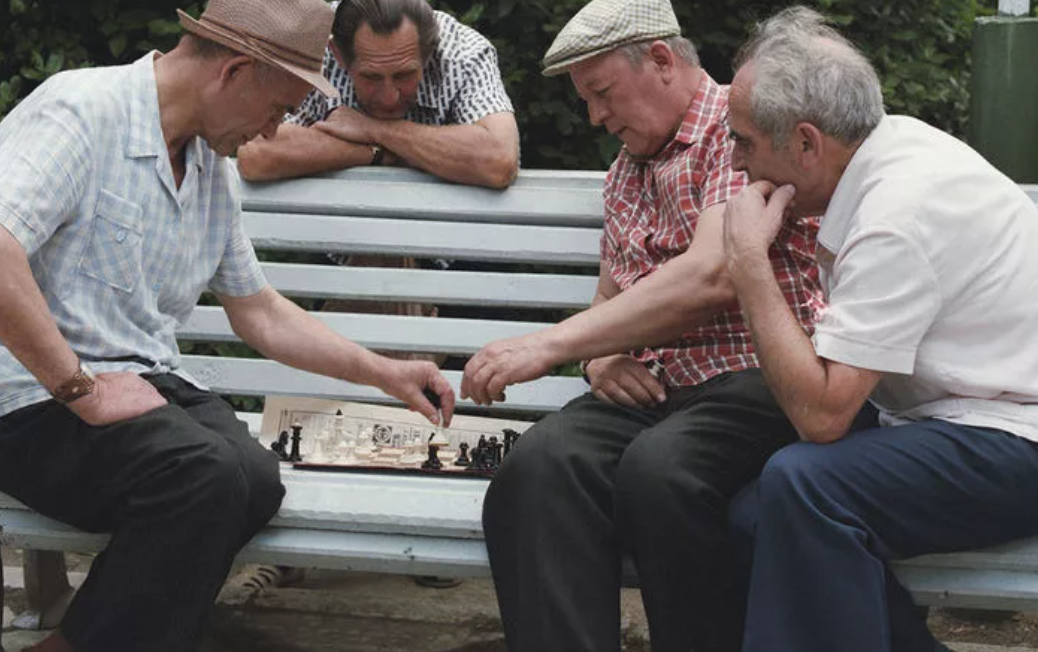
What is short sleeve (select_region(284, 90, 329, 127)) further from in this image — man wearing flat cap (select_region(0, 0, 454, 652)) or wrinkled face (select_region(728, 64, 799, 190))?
wrinkled face (select_region(728, 64, 799, 190))

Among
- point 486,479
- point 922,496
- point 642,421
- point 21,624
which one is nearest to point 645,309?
point 642,421

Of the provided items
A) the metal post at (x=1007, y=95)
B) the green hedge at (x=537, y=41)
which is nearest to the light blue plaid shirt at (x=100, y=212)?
the green hedge at (x=537, y=41)

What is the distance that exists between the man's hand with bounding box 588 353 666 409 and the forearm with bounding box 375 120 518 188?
0.83m

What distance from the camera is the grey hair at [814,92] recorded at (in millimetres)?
3877

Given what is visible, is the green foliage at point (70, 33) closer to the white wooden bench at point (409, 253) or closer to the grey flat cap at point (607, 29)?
the white wooden bench at point (409, 253)

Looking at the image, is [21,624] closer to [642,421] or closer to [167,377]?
[167,377]

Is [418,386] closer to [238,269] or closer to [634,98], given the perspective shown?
[238,269]

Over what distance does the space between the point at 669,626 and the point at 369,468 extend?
88 centimetres

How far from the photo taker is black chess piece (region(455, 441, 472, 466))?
177 inches

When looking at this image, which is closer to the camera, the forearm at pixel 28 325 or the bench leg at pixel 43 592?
the forearm at pixel 28 325

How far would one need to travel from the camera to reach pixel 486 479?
4402 millimetres

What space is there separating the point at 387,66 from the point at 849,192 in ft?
5.34

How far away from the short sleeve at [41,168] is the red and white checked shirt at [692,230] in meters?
1.33

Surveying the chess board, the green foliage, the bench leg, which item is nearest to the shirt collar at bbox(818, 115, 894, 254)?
the chess board
